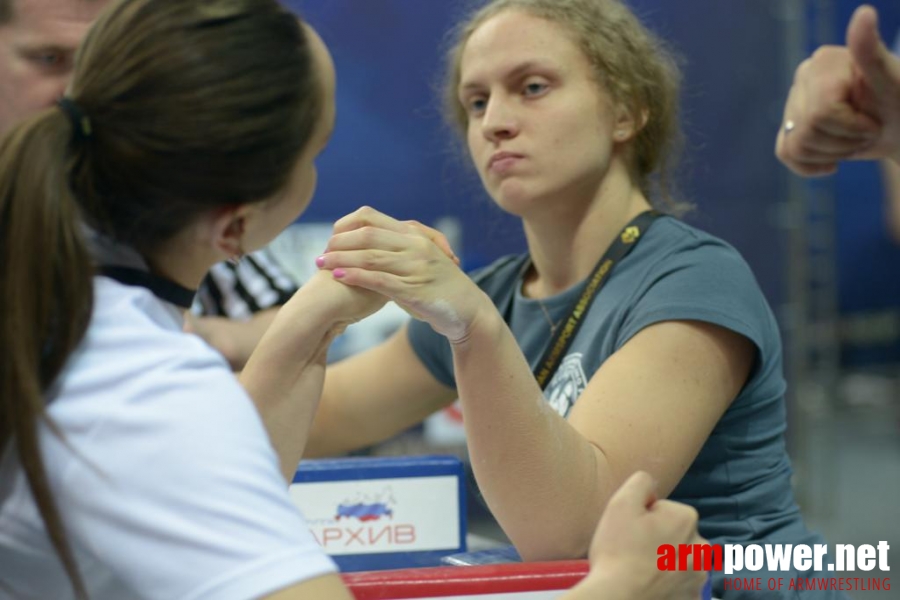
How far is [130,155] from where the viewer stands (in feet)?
3.21

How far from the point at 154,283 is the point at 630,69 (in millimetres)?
1093

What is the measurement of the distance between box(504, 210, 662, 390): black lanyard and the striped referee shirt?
74cm

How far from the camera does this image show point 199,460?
2.80ft

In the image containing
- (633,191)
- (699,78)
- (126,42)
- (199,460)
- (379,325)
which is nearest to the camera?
(199,460)

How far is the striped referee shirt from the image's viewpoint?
230 cm

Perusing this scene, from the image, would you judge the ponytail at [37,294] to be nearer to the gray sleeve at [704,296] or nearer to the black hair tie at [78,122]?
the black hair tie at [78,122]

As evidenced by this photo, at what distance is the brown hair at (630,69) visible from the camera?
1.87 meters

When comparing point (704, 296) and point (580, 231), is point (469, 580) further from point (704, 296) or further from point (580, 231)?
point (580, 231)

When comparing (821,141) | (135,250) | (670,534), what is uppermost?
(821,141)

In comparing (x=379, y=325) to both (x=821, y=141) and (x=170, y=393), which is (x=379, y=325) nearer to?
(x=821, y=141)

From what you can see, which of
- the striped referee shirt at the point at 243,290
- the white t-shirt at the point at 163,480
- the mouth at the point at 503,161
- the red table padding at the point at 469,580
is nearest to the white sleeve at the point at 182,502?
the white t-shirt at the point at 163,480

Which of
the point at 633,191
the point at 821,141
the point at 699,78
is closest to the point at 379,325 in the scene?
the point at 699,78

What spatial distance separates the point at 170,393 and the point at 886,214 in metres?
5.92

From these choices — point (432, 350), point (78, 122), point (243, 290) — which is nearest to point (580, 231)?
point (432, 350)
